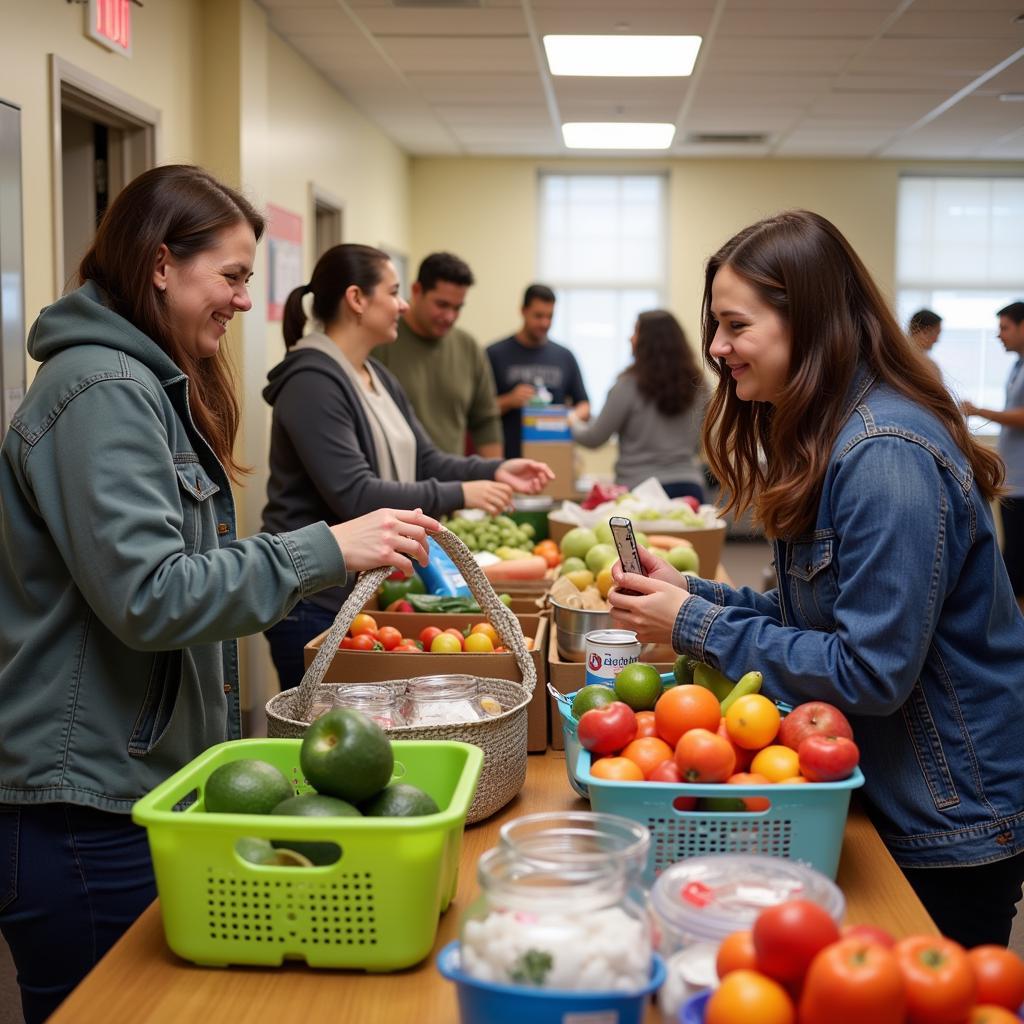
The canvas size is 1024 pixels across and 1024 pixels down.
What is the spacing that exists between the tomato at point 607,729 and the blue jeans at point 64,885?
594 millimetres

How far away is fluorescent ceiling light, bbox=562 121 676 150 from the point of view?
7.39 m

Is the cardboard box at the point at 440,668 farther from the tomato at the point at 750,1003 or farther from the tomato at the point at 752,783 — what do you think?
the tomato at the point at 750,1003

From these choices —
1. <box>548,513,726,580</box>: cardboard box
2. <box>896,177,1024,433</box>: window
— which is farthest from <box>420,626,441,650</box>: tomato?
<box>896,177,1024,433</box>: window

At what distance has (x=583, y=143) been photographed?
810 centimetres

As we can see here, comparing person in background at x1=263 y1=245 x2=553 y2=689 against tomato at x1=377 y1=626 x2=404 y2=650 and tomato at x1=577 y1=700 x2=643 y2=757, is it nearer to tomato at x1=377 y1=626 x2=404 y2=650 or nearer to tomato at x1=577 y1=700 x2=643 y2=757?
tomato at x1=377 y1=626 x2=404 y2=650

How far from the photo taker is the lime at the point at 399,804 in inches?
46.1

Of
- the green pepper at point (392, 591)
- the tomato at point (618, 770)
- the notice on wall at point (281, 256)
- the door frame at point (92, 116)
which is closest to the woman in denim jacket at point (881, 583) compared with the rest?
the tomato at point (618, 770)

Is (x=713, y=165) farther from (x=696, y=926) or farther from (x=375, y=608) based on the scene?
(x=696, y=926)

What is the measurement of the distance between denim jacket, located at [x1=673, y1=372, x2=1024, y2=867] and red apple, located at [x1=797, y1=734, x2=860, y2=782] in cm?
12

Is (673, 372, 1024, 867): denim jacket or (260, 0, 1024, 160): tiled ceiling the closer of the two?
(673, 372, 1024, 867): denim jacket

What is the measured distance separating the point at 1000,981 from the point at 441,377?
4.15 metres

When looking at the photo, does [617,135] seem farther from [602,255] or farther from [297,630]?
[297,630]

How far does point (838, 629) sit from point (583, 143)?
7.24 metres

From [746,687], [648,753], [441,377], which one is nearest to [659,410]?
[441,377]
